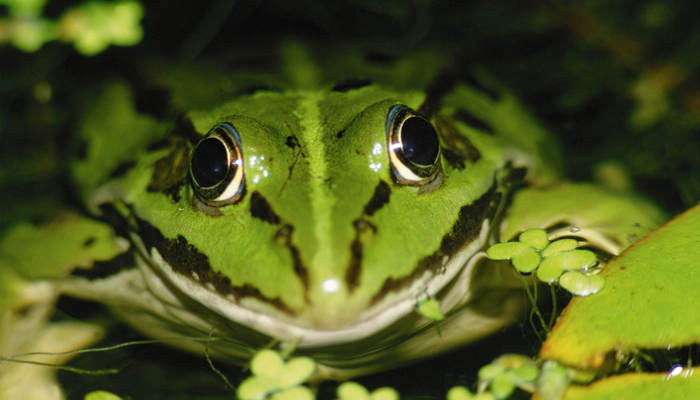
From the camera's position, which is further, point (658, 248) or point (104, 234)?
point (104, 234)

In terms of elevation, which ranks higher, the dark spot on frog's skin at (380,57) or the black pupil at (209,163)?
the dark spot on frog's skin at (380,57)

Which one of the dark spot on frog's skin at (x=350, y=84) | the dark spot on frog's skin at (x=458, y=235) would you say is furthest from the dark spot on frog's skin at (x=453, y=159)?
the dark spot on frog's skin at (x=350, y=84)

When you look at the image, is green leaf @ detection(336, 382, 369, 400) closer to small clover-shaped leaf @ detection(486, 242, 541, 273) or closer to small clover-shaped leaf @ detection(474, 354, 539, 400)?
small clover-shaped leaf @ detection(474, 354, 539, 400)

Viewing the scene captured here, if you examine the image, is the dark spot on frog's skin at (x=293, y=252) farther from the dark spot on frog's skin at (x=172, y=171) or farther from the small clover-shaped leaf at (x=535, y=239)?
the small clover-shaped leaf at (x=535, y=239)

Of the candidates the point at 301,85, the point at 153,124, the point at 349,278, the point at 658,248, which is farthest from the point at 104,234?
the point at 658,248

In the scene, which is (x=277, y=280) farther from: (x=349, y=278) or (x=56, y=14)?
(x=56, y=14)

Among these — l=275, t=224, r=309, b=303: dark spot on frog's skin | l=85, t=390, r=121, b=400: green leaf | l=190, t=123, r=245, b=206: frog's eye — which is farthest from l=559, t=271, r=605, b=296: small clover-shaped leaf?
l=85, t=390, r=121, b=400: green leaf
